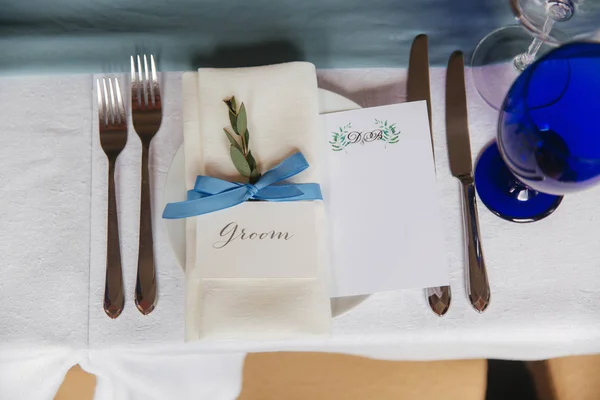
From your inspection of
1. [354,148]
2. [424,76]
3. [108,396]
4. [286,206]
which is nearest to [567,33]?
[424,76]

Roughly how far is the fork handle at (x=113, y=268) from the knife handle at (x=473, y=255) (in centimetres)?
37

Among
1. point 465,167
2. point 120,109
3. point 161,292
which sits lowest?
point 161,292

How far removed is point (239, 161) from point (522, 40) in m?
0.38

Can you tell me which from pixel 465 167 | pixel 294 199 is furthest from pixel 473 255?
pixel 294 199

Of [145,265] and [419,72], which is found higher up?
[419,72]

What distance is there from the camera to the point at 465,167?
55 cm

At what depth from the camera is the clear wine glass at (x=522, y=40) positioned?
57 centimetres

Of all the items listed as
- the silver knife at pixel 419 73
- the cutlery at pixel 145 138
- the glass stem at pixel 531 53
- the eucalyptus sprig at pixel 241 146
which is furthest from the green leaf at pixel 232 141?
the glass stem at pixel 531 53

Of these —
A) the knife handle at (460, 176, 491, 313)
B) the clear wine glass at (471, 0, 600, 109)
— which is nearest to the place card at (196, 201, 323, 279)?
the knife handle at (460, 176, 491, 313)

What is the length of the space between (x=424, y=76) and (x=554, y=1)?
17 cm

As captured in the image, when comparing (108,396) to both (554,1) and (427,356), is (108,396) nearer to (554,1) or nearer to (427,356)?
(427,356)

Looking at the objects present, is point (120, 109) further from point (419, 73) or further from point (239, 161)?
point (419, 73)

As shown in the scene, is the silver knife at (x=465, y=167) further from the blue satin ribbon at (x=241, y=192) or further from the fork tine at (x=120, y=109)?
the fork tine at (x=120, y=109)

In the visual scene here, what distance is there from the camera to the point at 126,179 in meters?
0.56
